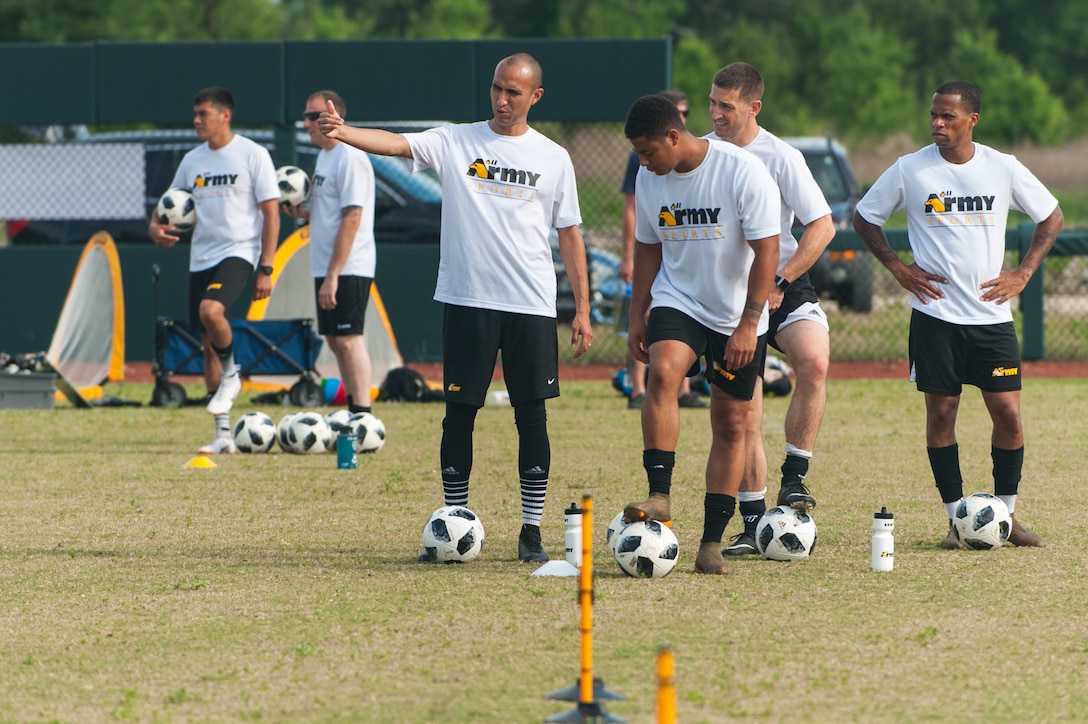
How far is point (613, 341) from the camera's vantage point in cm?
1761

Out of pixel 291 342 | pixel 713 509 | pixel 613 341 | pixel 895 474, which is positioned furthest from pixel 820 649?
pixel 613 341

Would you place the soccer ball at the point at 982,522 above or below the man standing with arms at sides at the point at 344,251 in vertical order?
below

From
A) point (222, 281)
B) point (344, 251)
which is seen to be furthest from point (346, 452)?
point (222, 281)

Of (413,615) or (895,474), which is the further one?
(895,474)

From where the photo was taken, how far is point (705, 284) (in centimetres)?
644

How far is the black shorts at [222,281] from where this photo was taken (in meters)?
10.8

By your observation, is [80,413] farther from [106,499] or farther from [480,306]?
[480,306]

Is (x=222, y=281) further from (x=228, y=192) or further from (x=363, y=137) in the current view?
(x=363, y=137)

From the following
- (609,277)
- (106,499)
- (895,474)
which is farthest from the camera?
(609,277)

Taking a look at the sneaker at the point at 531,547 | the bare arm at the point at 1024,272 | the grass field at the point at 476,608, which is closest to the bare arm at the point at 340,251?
the grass field at the point at 476,608

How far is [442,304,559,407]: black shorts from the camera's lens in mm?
6891

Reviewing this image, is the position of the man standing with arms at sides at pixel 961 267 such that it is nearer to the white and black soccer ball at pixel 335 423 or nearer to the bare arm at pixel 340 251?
the bare arm at pixel 340 251

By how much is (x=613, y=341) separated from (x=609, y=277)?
89.4 inches

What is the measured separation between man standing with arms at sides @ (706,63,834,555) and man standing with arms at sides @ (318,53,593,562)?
878 millimetres
